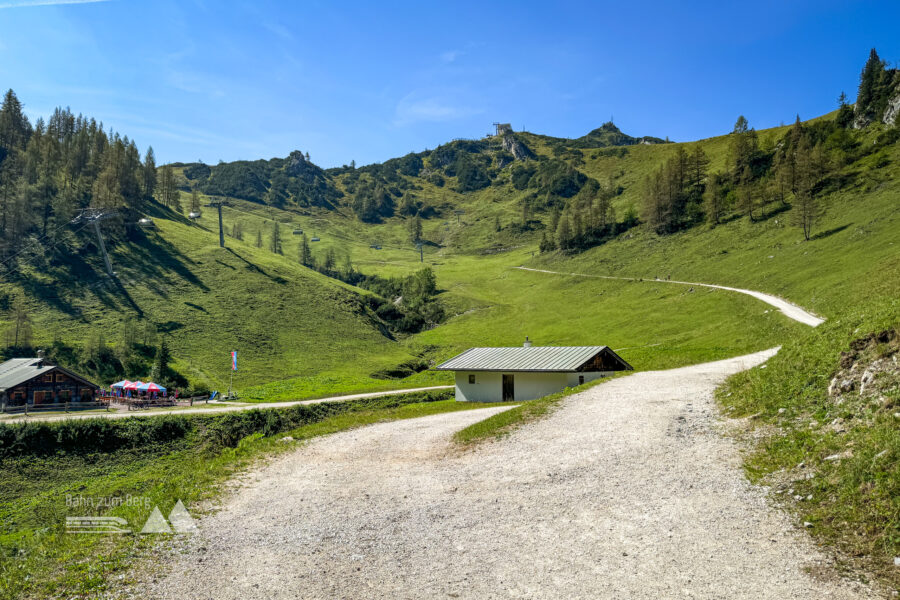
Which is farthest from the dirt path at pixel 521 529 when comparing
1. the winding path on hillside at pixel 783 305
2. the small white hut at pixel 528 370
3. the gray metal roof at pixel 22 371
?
the gray metal roof at pixel 22 371

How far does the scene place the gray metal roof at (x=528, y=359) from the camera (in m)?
43.9

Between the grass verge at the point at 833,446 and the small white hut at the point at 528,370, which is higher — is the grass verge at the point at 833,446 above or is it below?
above

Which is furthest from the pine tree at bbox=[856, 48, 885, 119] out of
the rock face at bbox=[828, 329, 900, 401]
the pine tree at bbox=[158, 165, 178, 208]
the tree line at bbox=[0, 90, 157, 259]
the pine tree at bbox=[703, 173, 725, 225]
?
the pine tree at bbox=[158, 165, 178, 208]

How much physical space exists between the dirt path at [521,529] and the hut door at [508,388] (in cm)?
2517

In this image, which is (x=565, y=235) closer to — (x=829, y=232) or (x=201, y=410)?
(x=829, y=232)

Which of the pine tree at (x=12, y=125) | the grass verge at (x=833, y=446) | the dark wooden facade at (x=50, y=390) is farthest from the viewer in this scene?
the pine tree at (x=12, y=125)

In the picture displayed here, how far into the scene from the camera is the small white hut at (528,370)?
43719 mm

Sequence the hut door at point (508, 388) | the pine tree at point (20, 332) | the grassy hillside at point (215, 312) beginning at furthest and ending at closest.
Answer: the grassy hillside at point (215, 312) < the pine tree at point (20, 332) < the hut door at point (508, 388)

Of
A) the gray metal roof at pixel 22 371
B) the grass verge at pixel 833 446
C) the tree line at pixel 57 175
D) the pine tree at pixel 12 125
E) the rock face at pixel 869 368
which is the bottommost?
the gray metal roof at pixel 22 371

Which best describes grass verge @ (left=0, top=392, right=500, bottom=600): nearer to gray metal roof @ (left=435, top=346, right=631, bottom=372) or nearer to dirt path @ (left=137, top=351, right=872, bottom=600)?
dirt path @ (left=137, top=351, right=872, bottom=600)

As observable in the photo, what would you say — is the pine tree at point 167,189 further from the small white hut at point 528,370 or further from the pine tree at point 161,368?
the small white hut at point 528,370

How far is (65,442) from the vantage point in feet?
141

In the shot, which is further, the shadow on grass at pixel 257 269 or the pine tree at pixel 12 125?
the pine tree at pixel 12 125

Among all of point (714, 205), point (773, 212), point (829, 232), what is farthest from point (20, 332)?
point (773, 212)
